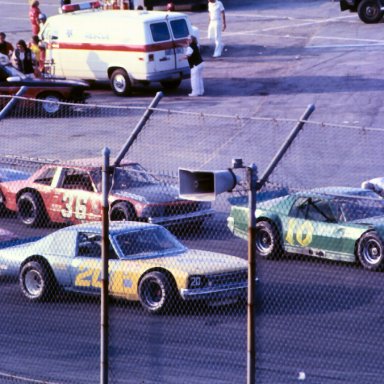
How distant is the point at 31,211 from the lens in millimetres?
16312

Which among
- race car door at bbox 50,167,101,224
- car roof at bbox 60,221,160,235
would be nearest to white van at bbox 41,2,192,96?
race car door at bbox 50,167,101,224

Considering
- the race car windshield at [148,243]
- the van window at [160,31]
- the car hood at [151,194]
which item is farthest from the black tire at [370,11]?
the race car windshield at [148,243]

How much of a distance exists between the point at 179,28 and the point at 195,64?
142cm

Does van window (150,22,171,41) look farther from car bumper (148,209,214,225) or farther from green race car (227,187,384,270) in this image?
car bumper (148,209,214,225)

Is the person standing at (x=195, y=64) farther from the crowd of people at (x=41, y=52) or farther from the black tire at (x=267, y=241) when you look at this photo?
the black tire at (x=267, y=241)

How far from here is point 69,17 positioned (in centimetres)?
3325

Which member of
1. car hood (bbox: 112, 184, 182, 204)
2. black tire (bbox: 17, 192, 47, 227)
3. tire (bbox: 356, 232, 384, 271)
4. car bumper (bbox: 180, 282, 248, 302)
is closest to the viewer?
car bumper (bbox: 180, 282, 248, 302)

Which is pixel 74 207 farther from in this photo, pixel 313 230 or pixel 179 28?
pixel 179 28

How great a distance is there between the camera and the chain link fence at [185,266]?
11781 millimetres

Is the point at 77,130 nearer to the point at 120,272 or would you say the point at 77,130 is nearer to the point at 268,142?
the point at 120,272

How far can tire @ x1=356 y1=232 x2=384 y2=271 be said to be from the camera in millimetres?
13398

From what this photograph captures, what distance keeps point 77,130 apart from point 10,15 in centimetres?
3056

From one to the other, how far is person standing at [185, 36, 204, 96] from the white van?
0.59 meters

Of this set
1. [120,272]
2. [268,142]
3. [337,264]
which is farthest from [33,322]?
[268,142]
